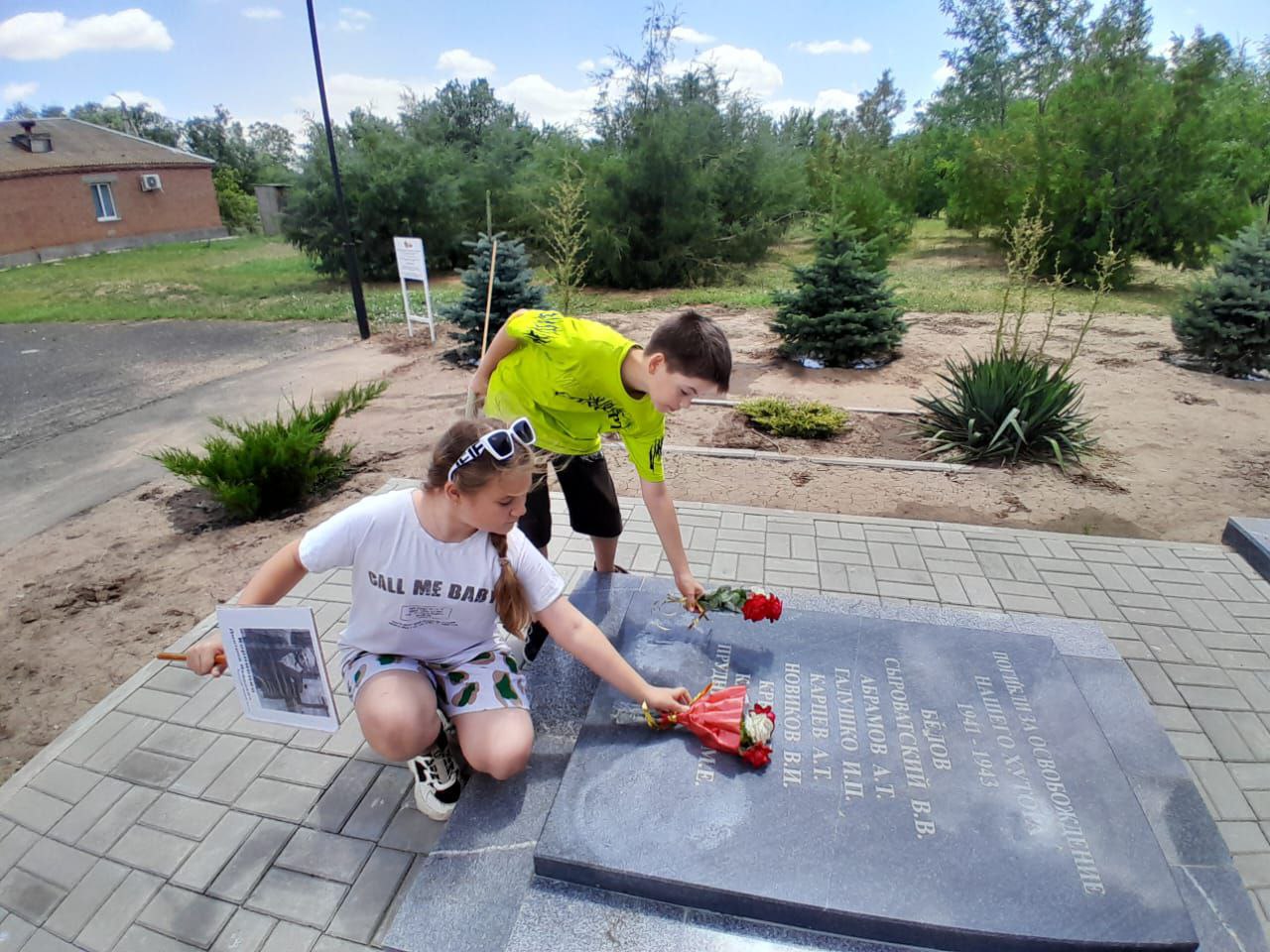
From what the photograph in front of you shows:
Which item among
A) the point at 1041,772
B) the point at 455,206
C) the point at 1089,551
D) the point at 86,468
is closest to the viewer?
the point at 1041,772

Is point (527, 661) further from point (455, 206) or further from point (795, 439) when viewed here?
point (455, 206)

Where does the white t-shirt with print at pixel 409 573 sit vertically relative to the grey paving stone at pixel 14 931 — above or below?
above

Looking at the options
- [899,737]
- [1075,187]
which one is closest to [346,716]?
[899,737]

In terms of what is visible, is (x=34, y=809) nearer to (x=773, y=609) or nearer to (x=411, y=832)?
(x=411, y=832)

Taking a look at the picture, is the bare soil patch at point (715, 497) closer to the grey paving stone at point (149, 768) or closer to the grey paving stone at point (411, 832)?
the grey paving stone at point (149, 768)

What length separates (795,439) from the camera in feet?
19.4

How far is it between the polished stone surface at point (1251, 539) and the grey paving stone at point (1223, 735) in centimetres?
137

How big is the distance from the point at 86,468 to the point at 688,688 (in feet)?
17.6

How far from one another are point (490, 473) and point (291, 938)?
1.28 m

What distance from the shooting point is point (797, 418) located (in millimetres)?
5969

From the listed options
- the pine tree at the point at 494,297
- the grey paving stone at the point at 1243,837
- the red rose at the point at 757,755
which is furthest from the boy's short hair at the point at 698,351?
the pine tree at the point at 494,297

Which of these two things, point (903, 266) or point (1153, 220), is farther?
point (903, 266)

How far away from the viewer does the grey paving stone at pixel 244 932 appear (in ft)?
6.21

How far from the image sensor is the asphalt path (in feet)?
17.3
